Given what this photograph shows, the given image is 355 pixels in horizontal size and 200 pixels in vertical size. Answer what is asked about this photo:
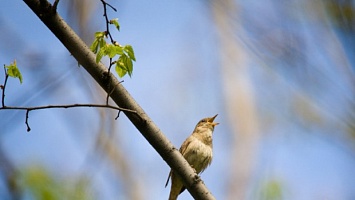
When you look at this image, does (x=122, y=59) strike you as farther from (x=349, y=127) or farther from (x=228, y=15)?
(x=349, y=127)

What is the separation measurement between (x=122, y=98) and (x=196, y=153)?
156 inches

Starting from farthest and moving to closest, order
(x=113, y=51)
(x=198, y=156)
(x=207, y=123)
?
(x=207, y=123) → (x=198, y=156) → (x=113, y=51)

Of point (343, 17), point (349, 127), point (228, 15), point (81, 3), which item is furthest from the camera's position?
point (81, 3)

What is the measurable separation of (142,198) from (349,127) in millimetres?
2467

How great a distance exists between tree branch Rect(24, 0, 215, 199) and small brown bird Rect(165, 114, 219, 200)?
2.90 m

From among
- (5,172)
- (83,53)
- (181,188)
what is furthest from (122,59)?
(181,188)

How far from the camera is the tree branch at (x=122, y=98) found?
14.6 ft

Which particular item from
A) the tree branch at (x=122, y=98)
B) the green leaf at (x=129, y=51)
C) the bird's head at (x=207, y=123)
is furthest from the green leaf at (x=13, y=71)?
the bird's head at (x=207, y=123)

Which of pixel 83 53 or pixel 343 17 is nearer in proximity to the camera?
pixel 343 17

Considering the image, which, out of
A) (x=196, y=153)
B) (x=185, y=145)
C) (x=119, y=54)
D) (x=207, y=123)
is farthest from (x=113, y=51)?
(x=207, y=123)

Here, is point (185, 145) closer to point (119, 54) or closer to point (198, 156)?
point (198, 156)

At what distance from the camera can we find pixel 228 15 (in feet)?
14.5

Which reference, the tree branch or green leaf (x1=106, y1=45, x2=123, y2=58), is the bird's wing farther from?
green leaf (x1=106, y1=45, x2=123, y2=58)

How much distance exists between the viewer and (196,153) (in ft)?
28.0
